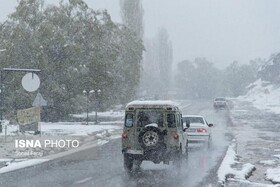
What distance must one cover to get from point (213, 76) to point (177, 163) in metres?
147

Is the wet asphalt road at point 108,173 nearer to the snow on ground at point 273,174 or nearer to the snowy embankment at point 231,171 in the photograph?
the snowy embankment at point 231,171

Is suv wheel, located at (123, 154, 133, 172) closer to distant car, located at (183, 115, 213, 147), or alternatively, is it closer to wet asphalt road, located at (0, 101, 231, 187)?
wet asphalt road, located at (0, 101, 231, 187)

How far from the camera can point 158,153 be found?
1446 centimetres

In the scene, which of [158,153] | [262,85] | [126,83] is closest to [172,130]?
[158,153]

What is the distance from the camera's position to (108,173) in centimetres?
1441

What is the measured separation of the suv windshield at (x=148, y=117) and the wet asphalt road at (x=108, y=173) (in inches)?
61.6

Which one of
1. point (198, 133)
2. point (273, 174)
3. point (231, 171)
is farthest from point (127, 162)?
point (198, 133)

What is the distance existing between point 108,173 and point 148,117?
2.13 m

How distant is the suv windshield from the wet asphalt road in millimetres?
1566

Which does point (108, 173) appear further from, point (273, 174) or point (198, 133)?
point (198, 133)

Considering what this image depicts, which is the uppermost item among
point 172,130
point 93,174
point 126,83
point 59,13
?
point 59,13

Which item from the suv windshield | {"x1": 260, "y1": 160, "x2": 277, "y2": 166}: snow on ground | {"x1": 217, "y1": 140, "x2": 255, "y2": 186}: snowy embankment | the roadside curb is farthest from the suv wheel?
{"x1": 260, "y1": 160, "x2": 277, "y2": 166}: snow on ground

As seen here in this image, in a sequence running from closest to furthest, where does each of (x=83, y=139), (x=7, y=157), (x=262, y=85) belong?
(x=7, y=157)
(x=83, y=139)
(x=262, y=85)

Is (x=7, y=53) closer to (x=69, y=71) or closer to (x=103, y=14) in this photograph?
A: (x=69, y=71)
